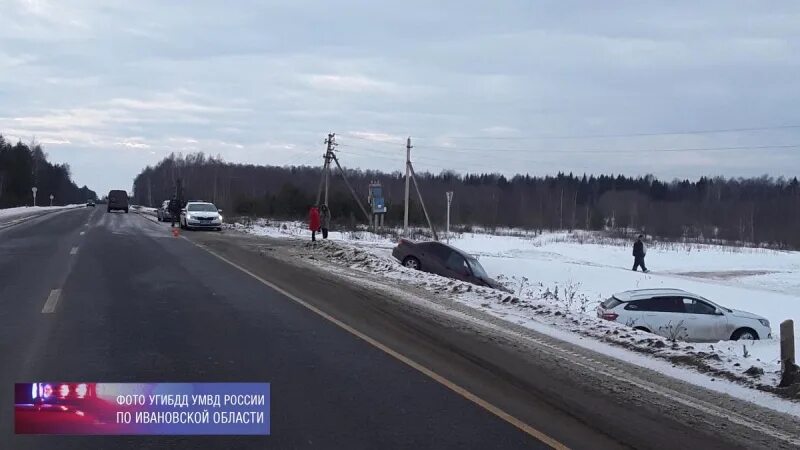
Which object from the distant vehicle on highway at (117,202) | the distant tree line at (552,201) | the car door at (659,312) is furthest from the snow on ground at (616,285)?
the distant vehicle on highway at (117,202)

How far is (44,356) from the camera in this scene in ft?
27.9

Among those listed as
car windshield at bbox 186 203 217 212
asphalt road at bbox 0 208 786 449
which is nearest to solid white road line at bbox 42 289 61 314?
asphalt road at bbox 0 208 786 449

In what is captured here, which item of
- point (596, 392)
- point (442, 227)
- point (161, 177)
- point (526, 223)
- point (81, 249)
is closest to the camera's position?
point (596, 392)

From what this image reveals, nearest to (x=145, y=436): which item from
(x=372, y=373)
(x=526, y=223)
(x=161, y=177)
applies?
(x=372, y=373)

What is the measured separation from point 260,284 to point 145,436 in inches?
409

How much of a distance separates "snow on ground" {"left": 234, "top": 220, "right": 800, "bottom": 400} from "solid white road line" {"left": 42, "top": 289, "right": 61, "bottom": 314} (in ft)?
22.4

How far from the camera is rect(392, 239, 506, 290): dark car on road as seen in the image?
2125 cm

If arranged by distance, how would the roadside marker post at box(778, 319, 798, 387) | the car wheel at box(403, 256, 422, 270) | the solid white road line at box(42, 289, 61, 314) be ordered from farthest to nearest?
the car wheel at box(403, 256, 422, 270), the solid white road line at box(42, 289, 61, 314), the roadside marker post at box(778, 319, 798, 387)

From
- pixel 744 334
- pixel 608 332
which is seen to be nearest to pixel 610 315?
pixel 744 334

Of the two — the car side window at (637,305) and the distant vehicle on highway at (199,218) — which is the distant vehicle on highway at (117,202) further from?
the car side window at (637,305)

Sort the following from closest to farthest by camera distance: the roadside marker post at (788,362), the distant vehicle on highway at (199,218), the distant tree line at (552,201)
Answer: the roadside marker post at (788,362)
the distant vehicle on highway at (199,218)
the distant tree line at (552,201)

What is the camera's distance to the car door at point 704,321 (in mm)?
17500

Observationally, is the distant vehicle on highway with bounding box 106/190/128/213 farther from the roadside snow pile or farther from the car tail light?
the car tail light

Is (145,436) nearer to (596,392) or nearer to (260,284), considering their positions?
(596,392)
